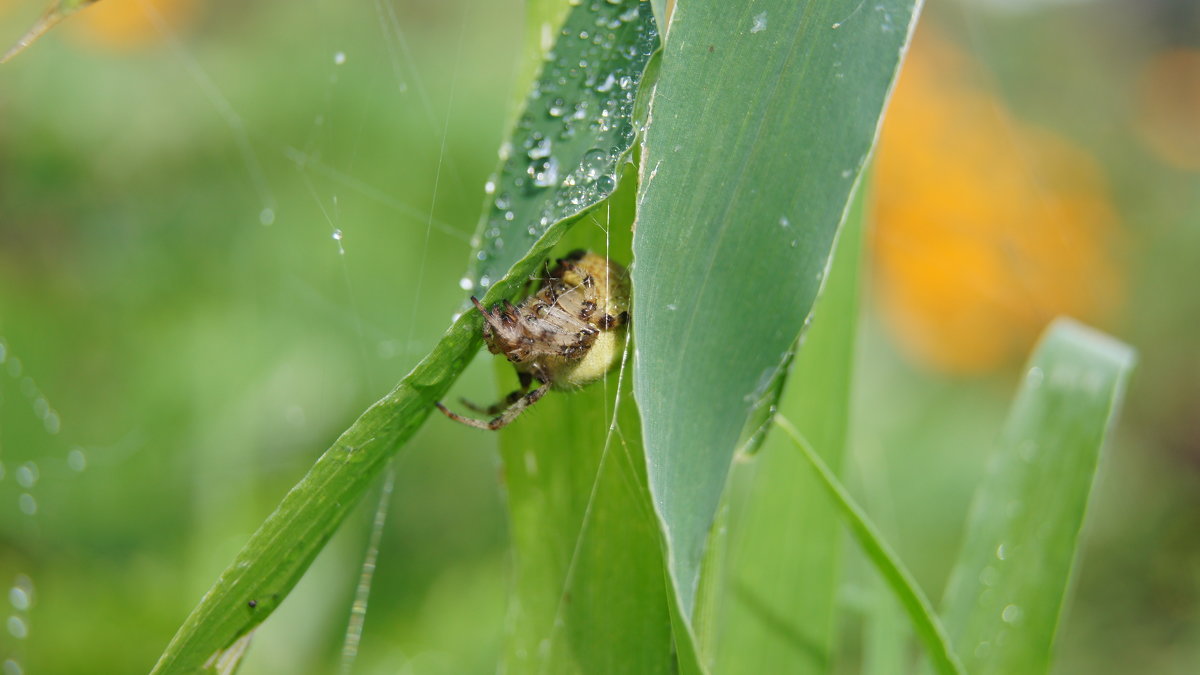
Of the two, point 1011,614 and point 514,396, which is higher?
point 514,396

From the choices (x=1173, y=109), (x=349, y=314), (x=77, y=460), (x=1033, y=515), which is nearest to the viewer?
(x=1033, y=515)

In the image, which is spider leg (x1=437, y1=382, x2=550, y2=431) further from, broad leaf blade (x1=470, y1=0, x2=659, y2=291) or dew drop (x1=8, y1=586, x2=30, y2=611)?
dew drop (x1=8, y1=586, x2=30, y2=611)

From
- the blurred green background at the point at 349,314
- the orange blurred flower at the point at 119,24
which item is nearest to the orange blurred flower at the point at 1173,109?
the blurred green background at the point at 349,314

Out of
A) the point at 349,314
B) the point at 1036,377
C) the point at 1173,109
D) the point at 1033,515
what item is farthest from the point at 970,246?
the point at 1033,515

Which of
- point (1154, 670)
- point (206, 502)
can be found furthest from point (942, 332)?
point (206, 502)

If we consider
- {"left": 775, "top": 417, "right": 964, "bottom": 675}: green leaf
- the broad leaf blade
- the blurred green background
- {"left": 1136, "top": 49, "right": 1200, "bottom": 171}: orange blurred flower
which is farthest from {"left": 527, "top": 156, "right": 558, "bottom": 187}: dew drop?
{"left": 1136, "top": 49, "right": 1200, "bottom": 171}: orange blurred flower

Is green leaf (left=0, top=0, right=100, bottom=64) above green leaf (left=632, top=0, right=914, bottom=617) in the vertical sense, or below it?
above

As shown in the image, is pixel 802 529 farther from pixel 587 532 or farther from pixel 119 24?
pixel 119 24
